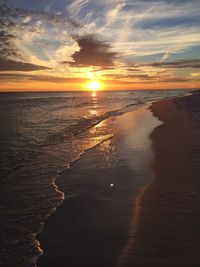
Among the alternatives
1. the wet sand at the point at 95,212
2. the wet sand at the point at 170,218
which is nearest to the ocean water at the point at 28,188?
the wet sand at the point at 95,212

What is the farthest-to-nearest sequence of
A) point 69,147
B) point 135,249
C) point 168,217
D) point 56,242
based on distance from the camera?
point 69,147 → point 168,217 → point 56,242 → point 135,249

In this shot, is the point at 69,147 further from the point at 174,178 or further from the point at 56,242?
the point at 56,242

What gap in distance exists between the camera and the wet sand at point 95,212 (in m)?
5.80

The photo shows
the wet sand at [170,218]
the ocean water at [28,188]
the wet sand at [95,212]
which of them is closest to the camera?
the wet sand at [170,218]

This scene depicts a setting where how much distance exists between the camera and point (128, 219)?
709cm

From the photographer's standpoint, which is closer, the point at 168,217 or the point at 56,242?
the point at 56,242

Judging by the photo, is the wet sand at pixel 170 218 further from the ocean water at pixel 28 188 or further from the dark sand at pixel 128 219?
the ocean water at pixel 28 188

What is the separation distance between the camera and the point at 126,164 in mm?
12227

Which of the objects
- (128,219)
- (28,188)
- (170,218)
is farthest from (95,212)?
(28,188)

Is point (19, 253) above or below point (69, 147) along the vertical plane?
below

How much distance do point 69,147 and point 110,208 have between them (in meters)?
9.84

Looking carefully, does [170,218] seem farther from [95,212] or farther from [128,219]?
[95,212]

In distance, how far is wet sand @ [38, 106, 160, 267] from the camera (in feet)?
19.0

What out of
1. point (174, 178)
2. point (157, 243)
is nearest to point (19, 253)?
point (157, 243)
